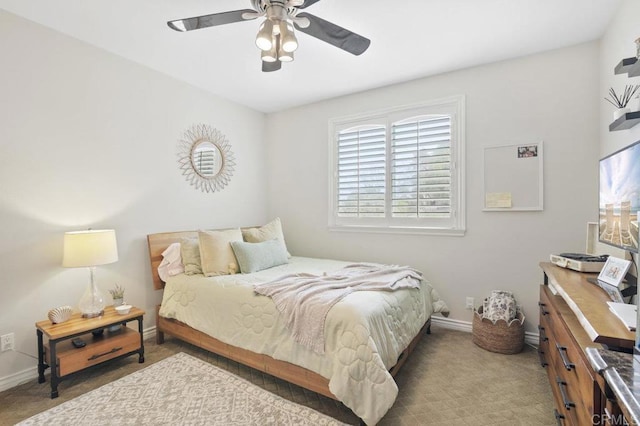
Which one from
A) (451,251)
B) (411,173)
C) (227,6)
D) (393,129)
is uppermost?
(227,6)

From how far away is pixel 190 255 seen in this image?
295 centimetres

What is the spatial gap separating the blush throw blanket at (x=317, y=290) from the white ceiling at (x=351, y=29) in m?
2.03

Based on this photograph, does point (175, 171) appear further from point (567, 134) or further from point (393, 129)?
point (567, 134)

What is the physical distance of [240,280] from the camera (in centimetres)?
260

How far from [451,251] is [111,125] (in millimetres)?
3601

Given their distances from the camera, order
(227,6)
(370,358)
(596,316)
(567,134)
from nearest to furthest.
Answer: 1. (596,316)
2. (370,358)
3. (227,6)
4. (567,134)

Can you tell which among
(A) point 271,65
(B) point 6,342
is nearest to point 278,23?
(A) point 271,65

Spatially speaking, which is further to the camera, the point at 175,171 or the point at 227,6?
the point at 175,171

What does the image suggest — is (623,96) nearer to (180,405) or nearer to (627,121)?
(627,121)

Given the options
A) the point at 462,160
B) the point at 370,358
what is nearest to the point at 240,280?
the point at 370,358

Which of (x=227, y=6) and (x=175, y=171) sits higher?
(x=227, y=6)

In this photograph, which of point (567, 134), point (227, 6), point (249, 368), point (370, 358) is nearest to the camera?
point (370, 358)

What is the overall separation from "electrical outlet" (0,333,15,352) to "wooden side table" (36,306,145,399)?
0.57 feet

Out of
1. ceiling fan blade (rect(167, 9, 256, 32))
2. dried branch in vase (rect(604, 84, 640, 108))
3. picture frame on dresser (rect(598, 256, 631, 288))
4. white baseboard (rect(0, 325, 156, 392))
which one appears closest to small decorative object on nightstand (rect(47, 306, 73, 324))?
white baseboard (rect(0, 325, 156, 392))
